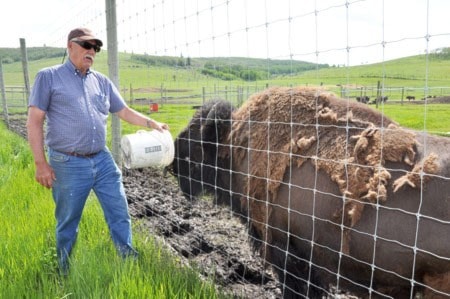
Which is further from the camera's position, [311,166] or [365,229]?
[311,166]

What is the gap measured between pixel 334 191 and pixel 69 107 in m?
2.29

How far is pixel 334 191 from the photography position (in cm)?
315

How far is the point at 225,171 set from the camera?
4383mm

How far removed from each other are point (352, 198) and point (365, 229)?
0.70 ft

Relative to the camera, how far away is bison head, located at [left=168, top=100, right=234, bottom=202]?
4.38 metres

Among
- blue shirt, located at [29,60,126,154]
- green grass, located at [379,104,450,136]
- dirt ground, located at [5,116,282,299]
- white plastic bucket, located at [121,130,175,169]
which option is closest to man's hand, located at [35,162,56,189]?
blue shirt, located at [29,60,126,154]

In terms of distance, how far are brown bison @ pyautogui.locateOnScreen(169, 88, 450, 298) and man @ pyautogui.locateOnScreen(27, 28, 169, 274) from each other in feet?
3.37

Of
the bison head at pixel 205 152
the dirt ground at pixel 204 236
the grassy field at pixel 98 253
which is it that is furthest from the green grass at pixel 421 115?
the grassy field at pixel 98 253

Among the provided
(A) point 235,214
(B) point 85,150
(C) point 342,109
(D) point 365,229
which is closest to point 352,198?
(D) point 365,229

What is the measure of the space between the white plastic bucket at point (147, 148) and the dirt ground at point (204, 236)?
0.82 m

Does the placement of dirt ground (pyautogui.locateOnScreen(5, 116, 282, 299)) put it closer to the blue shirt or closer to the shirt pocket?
the blue shirt

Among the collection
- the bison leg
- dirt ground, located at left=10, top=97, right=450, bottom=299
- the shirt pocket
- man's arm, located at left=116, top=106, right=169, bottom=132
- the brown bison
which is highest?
the shirt pocket

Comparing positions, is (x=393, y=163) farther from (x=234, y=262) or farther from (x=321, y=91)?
(x=234, y=262)

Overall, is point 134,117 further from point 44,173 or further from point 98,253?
point 98,253
